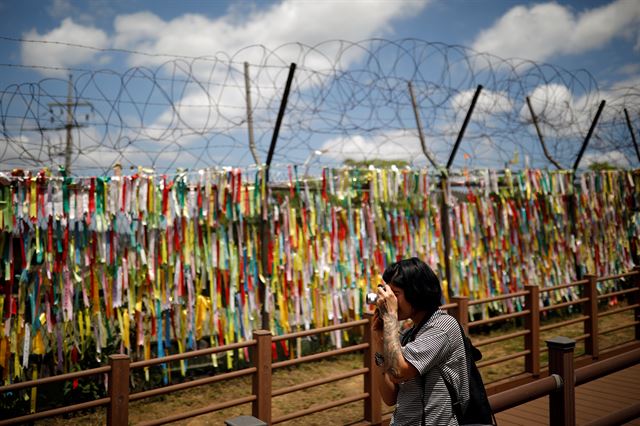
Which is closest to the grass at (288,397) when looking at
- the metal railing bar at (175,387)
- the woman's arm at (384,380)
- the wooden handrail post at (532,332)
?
the wooden handrail post at (532,332)

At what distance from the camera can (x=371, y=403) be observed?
4223 mm

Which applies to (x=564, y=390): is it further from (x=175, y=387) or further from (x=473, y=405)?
(x=175, y=387)

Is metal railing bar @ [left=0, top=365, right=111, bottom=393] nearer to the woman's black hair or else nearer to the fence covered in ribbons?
the woman's black hair

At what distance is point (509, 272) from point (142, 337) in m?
4.88

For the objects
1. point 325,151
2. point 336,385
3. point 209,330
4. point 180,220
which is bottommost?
point 336,385

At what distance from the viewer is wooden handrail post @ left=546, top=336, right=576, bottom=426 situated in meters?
2.77

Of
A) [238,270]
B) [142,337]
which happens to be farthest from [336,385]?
[142,337]

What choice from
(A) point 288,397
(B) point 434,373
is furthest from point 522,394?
(A) point 288,397

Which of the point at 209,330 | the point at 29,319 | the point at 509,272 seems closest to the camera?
the point at 29,319

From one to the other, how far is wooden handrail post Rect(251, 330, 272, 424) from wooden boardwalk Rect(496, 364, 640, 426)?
6.44 feet

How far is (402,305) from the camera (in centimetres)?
212

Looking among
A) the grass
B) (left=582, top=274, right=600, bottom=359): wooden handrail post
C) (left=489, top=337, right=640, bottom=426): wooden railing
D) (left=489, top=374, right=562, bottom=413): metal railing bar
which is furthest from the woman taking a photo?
(left=582, top=274, right=600, bottom=359): wooden handrail post

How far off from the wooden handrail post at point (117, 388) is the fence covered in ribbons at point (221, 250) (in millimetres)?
1854

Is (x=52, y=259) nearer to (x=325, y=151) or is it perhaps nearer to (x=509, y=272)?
(x=325, y=151)
